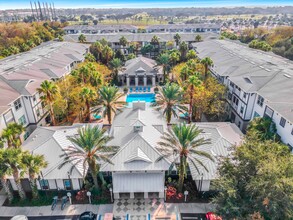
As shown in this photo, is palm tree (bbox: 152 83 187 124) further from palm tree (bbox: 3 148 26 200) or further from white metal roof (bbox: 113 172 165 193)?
palm tree (bbox: 3 148 26 200)

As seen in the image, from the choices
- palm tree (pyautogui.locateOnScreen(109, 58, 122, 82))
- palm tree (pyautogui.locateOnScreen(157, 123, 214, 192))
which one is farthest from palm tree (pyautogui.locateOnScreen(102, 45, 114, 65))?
palm tree (pyautogui.locateOnScreen(157, 123, 214, 192))

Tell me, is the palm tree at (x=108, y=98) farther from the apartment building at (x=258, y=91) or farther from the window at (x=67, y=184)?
the apartment building at (x=258, y=91)

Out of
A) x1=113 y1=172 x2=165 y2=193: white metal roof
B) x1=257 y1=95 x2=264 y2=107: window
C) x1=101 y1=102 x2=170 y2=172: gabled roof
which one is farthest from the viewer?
x1=257 y1=95 x2=264 y2=107: window

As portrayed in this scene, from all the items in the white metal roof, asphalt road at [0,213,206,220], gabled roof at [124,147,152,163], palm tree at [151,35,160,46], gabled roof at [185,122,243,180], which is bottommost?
asphalt road at [0,213,206,220]

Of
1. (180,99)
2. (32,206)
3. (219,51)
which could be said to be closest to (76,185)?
(32,206)

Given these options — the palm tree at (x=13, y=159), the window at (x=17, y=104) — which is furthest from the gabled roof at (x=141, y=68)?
the palm tree at (x=13, y=159)

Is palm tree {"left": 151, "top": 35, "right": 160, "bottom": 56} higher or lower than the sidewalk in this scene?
higher
